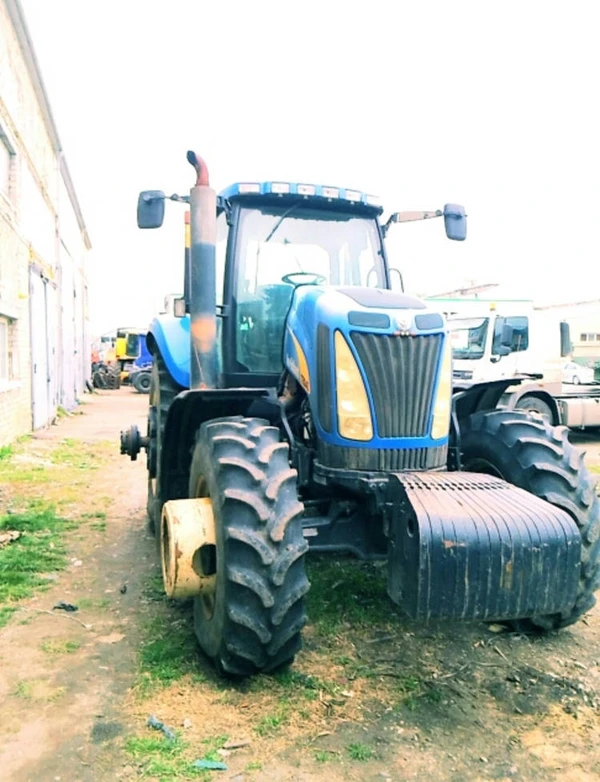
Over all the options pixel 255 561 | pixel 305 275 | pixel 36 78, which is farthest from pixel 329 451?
pixel 36 78

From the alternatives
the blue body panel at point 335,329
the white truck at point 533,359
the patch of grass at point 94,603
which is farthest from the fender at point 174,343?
the white truck at point 533,359

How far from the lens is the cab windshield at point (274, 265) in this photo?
4387mm

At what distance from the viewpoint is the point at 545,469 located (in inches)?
143

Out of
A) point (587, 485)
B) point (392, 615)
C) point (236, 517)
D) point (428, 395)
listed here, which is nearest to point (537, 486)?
point (587, 485)

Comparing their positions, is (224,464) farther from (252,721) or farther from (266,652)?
(252,721)

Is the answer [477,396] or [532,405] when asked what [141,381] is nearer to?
[532,405]

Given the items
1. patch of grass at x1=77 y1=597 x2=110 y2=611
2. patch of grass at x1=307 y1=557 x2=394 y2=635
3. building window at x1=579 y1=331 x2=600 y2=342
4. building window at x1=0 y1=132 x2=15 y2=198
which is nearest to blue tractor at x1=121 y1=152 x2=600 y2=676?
patch of grass at x1=307 y1=557 x2=394 y2=635

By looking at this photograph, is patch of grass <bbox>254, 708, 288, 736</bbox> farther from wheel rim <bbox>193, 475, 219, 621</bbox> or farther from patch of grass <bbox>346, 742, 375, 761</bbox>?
wheel rim <bbox>193, 475, 219, 621</bbox>

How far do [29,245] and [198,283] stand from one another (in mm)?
9964

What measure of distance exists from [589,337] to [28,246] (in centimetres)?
1975

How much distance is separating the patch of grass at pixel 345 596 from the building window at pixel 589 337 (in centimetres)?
2234

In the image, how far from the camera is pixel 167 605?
4262mm

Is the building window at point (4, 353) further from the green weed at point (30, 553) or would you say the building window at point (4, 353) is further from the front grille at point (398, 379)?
the front grille at point (398, 379)

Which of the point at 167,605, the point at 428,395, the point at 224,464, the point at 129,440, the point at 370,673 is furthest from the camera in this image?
the point at 129,440
